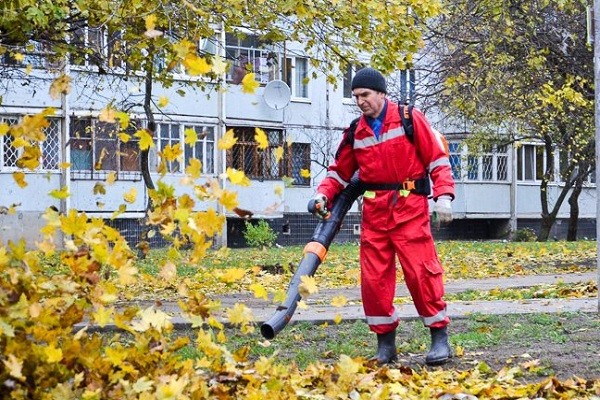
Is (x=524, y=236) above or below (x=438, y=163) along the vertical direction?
below

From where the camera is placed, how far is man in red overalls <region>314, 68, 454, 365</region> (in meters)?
8.20

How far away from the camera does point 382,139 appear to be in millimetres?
8281

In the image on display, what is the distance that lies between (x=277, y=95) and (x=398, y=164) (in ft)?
108

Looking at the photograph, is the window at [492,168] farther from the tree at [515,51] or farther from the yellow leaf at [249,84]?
the yellow leaf at [249,84]

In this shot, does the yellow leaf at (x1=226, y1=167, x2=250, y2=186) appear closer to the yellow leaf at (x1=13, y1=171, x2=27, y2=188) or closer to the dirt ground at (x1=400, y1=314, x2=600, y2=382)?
the yellow leaf at (x1=13, y1=171, x2=27, y2=188)

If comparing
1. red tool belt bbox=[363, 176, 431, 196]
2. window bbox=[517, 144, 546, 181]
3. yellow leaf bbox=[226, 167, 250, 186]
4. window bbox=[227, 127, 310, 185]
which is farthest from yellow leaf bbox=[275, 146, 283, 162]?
window bbox=[517, 144, 546, 181]

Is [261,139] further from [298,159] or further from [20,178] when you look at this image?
[298,159]

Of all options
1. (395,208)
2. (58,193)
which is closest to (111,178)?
(58,193)

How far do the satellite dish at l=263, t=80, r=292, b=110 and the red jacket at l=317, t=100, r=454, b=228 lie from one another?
3250 cm

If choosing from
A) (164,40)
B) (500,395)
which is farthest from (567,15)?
(500,395)

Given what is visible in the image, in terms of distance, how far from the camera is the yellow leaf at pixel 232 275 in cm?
498

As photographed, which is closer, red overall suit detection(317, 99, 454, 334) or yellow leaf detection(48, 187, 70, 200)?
yellow leaf detection(48, 187, 70, 200)

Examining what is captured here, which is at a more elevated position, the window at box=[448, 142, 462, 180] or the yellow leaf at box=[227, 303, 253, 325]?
the window at box=[448, 142, 462, 180]

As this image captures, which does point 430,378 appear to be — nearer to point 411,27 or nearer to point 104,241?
point 104,241
